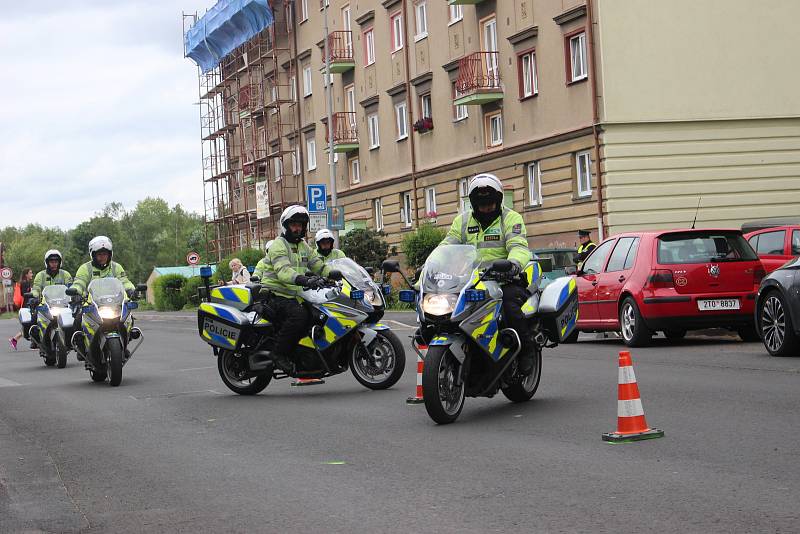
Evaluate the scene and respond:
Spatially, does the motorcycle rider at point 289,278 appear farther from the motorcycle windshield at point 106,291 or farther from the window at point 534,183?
the window at point 534,183

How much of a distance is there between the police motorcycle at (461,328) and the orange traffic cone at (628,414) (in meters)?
1.51

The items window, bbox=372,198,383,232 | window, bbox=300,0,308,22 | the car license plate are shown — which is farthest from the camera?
window, bbox=300,0,308,22

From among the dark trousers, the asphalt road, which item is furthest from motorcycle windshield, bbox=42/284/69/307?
the dark trousers

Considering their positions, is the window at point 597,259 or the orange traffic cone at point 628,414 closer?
the orange traffic cone at point 628,414

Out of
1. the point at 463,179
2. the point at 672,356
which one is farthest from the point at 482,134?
the point at 672,356

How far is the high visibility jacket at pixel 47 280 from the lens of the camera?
20.1 meters

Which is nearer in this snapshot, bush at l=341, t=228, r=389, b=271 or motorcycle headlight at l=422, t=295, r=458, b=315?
motorcycle headlight at l=422, t=295, r=458, b=315

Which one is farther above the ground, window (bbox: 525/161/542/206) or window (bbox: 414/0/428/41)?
window (bbox: 414/0/428/41)

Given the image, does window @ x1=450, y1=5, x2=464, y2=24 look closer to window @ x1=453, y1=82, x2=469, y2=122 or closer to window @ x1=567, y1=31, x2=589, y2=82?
window @ x1=453, y1=82, x2=469, y2=122

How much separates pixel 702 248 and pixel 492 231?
7210 mm

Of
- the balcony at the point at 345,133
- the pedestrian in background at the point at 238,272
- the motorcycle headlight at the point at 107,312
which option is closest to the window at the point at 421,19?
the balcony at the point at 345,133

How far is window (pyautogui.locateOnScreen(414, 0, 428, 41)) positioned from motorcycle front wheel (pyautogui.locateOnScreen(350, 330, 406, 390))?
2937 cm

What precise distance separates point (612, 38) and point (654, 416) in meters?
22.9

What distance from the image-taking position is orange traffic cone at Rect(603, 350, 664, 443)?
315 inches
